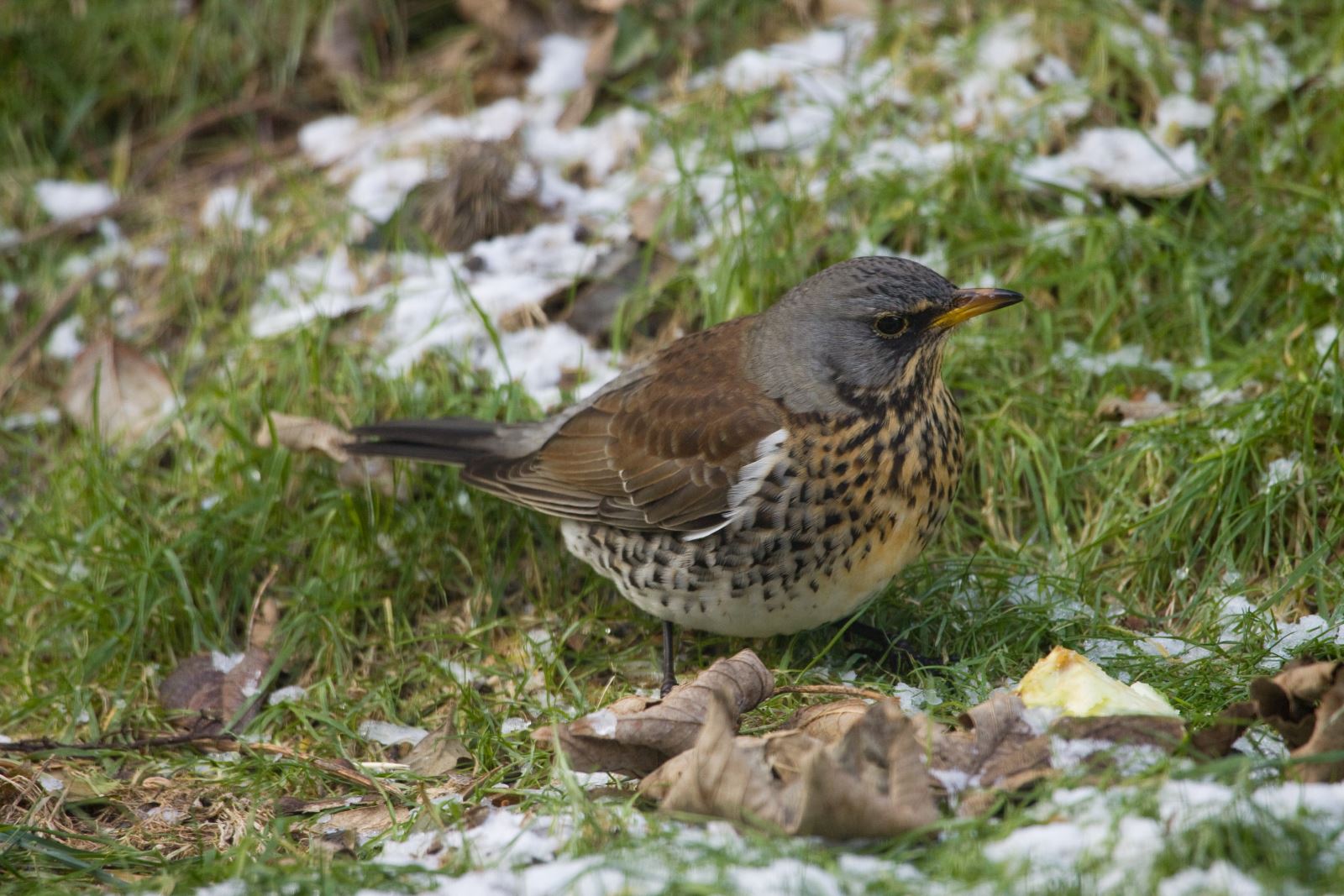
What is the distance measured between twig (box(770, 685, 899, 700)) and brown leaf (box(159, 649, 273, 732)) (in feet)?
5.79

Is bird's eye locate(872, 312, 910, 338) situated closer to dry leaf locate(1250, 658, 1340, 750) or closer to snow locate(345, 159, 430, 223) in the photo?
dry leaf locate(1250, 658, 1340, 750)

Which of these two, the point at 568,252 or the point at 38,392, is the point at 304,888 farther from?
the point at 38,392

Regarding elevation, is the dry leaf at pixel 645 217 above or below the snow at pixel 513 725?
above

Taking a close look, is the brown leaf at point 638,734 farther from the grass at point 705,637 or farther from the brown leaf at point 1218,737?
the brown leaf at point 1218,737

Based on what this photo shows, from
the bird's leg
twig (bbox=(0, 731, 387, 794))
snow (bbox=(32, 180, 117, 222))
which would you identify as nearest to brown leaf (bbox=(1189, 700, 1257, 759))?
the bird's leg

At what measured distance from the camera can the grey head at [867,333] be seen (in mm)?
4102

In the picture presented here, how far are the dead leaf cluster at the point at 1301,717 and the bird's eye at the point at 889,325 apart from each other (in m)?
1.46

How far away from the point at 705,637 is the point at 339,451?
146cm

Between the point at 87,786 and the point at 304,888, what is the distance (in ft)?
4.75

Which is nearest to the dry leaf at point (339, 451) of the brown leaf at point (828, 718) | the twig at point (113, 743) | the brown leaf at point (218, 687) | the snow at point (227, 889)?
the brown leaf at point (218, 687)

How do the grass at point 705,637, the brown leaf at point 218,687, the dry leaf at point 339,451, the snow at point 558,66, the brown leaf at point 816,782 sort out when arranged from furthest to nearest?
the snow at point 558,66
the dry leaf at point 339,451
the brown leaf at point 218,687
the grass at point 705,637
the brown leaf at point 816,782

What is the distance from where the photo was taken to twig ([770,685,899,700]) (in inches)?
150

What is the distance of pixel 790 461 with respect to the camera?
4047mm

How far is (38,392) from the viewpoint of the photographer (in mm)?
6047
